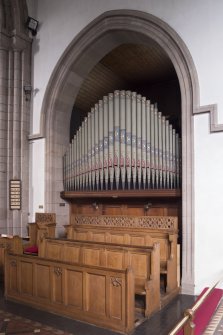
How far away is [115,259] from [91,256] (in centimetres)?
37

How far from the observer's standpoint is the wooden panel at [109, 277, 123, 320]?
3100 mm

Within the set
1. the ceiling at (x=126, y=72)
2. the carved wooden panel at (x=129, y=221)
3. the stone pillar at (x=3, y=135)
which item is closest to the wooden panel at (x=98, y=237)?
the carved wooden panel at (x=129, y=221)

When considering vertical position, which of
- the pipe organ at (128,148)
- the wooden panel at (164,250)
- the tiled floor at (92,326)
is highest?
A: the pipe organ at (128,148)

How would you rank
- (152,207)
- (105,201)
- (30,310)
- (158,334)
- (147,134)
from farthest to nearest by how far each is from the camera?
(105,201)
(152,207)
(147,134)
(30,310)
(158,334)

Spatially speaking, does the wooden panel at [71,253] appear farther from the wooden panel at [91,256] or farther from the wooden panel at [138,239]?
the wooden panel at [138,239]

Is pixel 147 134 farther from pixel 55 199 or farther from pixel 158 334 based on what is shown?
pixel 158 334

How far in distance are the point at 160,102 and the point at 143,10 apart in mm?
3289

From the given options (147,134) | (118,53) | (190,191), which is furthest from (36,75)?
(190,191)

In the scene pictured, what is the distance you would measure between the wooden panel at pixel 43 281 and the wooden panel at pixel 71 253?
18.0 inches

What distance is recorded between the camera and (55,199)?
6254 mm

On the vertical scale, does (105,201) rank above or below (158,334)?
above

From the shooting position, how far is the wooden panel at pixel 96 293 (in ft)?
10.6

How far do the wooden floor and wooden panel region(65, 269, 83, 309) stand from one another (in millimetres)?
192

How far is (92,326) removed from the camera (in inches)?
128
